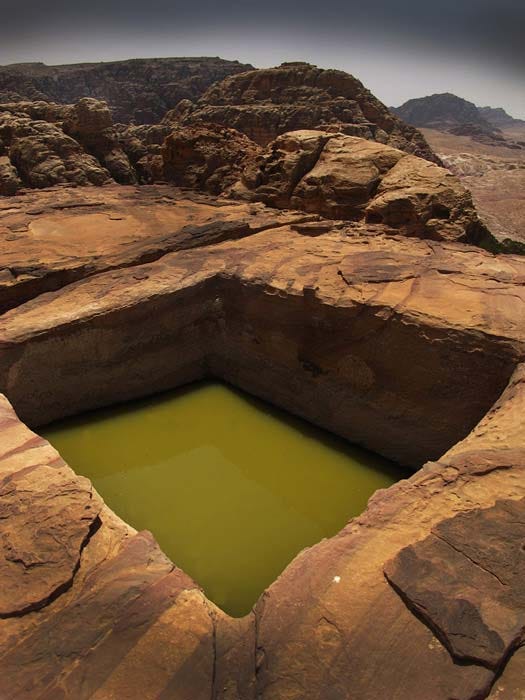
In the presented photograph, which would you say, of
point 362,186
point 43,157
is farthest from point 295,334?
point 43,157

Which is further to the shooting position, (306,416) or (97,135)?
(97,135)

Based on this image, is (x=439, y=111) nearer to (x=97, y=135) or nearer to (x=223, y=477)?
(x=97, y=135)

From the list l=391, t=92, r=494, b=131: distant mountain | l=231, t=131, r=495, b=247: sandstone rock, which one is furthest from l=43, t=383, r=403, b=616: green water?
l=391, t=92, r=494, b=131: distant mountain

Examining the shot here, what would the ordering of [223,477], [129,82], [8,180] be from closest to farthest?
[223,477], [8,180], [129,82]

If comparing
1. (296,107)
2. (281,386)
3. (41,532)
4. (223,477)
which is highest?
(296,107)

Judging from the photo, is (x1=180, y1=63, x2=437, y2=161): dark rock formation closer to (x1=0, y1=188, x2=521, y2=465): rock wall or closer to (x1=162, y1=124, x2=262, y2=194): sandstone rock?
(x1=162, y1=124, x2=262, y2=194): sandstone rock

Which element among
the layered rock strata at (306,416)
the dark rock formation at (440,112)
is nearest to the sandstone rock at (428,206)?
the layered rock strata at (306,416)
